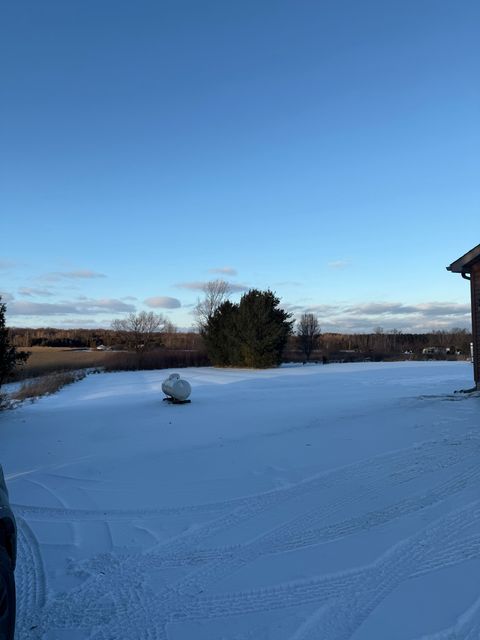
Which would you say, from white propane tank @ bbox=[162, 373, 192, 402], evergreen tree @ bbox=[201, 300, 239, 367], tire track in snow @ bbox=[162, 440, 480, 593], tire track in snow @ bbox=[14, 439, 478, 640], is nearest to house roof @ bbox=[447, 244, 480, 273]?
white propane tank @ bbox=[162, 373, 192, 402]

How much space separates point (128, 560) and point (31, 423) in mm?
8506

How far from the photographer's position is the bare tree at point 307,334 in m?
49.1

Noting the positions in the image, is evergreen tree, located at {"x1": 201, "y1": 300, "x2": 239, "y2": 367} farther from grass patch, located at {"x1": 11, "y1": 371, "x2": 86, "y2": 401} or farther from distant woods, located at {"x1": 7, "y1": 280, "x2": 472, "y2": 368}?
grass patch, located at {"x1": 11, "y1": 371, "x2": 86, "y2": 401}

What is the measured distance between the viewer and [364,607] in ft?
10.0

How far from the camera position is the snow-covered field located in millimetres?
2998

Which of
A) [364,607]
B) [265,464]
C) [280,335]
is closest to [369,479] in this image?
[265,464]

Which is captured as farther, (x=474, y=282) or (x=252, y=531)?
(x=474, y=282)

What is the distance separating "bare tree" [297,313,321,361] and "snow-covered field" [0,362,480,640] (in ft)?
128

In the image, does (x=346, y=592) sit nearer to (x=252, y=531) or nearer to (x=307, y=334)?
(x=252, y=531)

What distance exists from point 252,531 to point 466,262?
36.2 feet

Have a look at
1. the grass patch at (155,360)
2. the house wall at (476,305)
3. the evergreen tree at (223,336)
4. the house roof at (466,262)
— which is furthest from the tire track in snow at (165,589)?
the grass patch at (155,360)

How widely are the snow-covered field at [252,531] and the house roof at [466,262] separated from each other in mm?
4781

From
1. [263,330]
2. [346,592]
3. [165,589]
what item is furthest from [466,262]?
[263,330]

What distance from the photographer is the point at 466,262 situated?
13.2 metres
